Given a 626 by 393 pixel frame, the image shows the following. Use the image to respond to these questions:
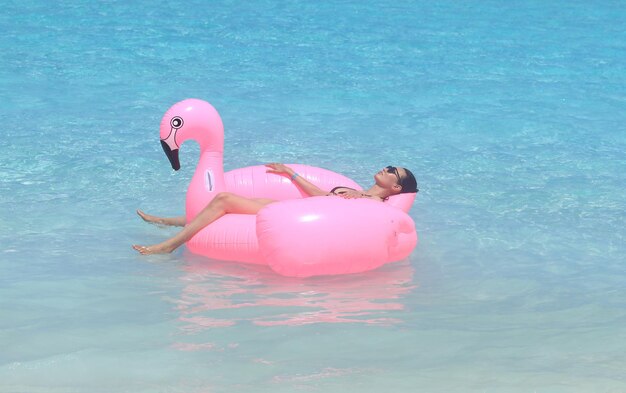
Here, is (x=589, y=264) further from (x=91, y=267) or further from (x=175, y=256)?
(x=91, y=267)

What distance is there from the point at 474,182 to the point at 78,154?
2.92 m

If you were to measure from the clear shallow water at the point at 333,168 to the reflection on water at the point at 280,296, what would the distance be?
2cm

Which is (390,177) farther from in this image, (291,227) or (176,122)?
(176,122)

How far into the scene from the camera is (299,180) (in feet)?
19.4

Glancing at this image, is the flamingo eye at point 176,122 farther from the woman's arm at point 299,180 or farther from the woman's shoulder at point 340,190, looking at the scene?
the woman's shoulder at point 340,190

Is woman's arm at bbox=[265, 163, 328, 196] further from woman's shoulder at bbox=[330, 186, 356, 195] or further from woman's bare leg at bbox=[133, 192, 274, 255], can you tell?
woman's bare leg at bbox=[133, 192, 274, 255]

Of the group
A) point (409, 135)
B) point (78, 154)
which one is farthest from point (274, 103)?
point (78, 154)

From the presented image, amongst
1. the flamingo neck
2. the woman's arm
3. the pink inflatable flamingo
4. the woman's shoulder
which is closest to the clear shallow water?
the pink inflatable flamingo

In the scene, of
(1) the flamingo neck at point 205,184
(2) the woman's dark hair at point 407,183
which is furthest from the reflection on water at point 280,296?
(2) the woman's dark hair at point 407,183

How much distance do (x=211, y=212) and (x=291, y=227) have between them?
58 centimetres

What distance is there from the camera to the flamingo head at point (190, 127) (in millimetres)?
5672

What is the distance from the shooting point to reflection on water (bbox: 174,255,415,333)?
14.9 ft

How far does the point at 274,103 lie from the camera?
934 cm

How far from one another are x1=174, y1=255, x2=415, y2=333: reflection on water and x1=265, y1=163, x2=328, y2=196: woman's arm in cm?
63
